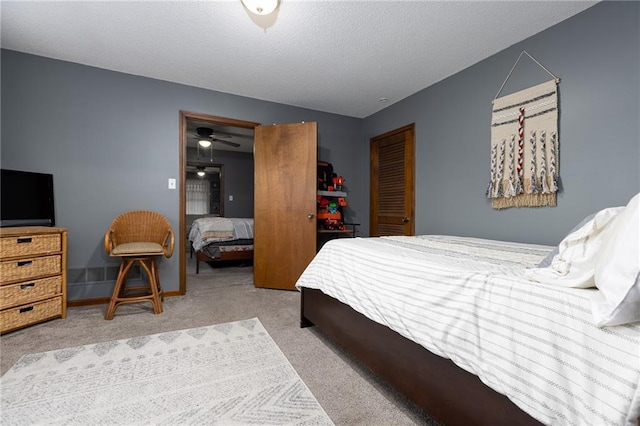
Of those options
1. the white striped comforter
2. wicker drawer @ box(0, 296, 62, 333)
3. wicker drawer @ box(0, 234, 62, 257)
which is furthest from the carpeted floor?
wicker drawer @ box(0, 234, 62, 257)

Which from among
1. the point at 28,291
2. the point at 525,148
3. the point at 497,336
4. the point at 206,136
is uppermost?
the point at 206,136

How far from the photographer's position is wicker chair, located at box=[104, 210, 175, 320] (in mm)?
2557

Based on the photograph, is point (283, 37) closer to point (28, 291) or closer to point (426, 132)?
point (426, 132)

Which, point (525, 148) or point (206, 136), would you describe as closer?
point (525, 148)

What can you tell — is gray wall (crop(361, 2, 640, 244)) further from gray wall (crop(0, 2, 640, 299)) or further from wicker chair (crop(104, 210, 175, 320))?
wicker chair (crop(104, 210, 175, 320))

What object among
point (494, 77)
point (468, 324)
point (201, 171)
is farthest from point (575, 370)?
point (201, 171)

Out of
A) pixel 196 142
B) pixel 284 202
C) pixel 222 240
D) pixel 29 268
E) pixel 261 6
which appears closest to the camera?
pixel 261 6

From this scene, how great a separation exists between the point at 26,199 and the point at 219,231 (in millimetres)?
2331

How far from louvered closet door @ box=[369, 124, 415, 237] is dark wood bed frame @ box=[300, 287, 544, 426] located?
2121mm

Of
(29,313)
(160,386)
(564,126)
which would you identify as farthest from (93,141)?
(564,126)

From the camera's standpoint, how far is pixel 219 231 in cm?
462

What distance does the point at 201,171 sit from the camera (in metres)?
8.06

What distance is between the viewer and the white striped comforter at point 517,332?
66cm

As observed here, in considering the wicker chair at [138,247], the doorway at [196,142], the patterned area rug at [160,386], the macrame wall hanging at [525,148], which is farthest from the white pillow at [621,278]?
the doorway at [196,142]
